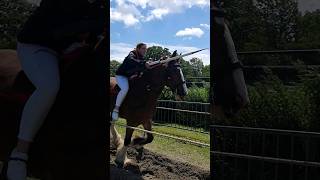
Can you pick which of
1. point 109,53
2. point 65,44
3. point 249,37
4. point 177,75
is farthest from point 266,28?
point 65,44

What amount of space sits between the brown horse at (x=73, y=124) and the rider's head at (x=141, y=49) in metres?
0.35

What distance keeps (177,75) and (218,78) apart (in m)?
0.38

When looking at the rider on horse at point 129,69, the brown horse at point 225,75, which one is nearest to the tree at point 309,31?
the brown horse at point 225,75

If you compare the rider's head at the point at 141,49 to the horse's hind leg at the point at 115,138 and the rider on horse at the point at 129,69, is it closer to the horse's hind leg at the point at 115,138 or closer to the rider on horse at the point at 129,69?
Result: the rider on horse at the point at 129,69

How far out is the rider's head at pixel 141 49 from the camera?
385 cm

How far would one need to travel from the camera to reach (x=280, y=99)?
3145mm

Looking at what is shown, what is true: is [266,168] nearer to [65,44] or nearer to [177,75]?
[177,75]

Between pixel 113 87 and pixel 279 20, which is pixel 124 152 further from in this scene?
pixel 279 20

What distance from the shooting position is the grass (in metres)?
3.46

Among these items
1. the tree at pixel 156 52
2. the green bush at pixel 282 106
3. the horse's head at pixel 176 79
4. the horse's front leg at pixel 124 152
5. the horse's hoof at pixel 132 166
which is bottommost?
the horse's hoof at pixel 132 166

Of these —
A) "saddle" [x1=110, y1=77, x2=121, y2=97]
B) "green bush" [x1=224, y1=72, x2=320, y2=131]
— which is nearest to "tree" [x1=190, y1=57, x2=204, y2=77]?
"green bush" [x1=224, y1=72, x2=320, y2=131]

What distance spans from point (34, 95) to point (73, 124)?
0.41 metres

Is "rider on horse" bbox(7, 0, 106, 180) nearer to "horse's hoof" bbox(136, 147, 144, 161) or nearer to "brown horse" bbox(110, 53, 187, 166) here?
"brown horse" bbox(110, 53, 187, 166)

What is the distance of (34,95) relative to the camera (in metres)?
3.98
